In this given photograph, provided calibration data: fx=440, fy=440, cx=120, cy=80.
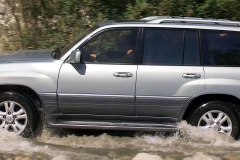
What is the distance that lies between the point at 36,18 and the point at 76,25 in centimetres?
97

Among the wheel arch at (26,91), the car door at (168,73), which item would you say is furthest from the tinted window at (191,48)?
the wheel arch at (26,91)

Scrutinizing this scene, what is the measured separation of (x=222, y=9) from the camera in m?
9.52

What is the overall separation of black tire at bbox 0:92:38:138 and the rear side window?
173 centimetres

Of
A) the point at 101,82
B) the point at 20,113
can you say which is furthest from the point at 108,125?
the point at 20,113

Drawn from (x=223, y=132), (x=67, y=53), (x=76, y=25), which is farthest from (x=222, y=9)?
(x=67, y=53)

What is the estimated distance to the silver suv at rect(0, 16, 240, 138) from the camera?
6039 millimetres

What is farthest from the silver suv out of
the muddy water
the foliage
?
the foliage

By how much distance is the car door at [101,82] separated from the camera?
602 cm

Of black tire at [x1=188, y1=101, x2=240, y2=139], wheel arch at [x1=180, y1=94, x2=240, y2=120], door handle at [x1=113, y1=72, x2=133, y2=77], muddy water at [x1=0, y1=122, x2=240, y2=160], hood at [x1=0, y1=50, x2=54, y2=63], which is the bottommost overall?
muddy water at [x1=0, y1=122, x2=240, y2=160]

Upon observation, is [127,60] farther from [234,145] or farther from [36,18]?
[36,18]

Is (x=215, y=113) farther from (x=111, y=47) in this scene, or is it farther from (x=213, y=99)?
(x=111, y=47)

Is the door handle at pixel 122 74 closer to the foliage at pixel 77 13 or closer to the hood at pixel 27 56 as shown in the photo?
the hood at pixel 27 56

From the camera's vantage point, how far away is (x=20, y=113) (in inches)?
241

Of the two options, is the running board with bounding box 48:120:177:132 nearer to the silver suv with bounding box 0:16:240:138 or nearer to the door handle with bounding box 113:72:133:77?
the silver suv with bounding box 0:16:240:138
